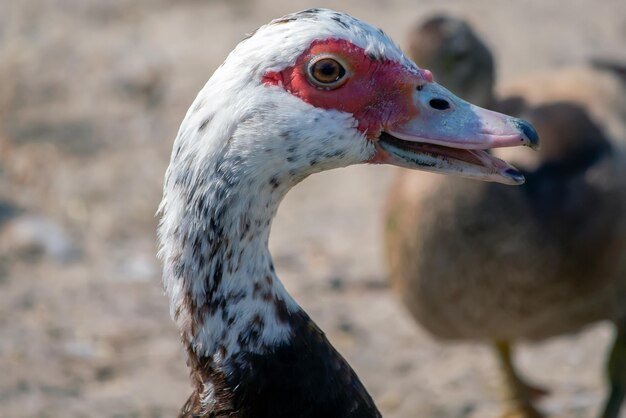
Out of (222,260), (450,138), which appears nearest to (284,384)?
(222,260)

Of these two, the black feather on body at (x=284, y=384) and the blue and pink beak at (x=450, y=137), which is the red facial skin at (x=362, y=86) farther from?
the black feather on body at (x=284, y=384)

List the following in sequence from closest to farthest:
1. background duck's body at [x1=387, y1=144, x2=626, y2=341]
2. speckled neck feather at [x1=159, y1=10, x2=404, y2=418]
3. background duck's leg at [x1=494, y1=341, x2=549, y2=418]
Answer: speckled neck feather at [x1=159, y1=10, x2=404, y2=418]
background duck's body at [x1=387, y1=144, x2=626, y2=341]
background duck's leg at [x1=494, y1=341, x2=549, y2=418]

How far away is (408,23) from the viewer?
25.0 feet

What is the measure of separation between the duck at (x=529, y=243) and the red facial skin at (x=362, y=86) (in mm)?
2037

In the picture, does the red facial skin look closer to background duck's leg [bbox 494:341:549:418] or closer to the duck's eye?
the duck's eye

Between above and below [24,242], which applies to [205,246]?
below

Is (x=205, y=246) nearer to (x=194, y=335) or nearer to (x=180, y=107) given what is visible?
(x=194, y=335)

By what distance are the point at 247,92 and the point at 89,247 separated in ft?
13.2

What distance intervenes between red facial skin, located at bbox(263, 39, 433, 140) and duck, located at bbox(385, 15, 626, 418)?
80.2 inches

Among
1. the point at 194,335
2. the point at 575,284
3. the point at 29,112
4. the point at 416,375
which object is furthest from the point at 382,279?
the point at 194,335

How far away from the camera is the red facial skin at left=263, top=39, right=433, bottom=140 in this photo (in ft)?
8.18

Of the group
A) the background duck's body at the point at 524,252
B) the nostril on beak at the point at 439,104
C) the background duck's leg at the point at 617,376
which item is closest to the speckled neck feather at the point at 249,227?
the nostril on beak at the point at 439,104

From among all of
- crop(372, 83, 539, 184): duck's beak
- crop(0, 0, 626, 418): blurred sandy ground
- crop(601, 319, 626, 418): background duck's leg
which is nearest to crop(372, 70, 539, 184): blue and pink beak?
crop(372, 83, 539, 184): duck's beak

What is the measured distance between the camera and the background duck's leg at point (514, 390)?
523 centimetres
